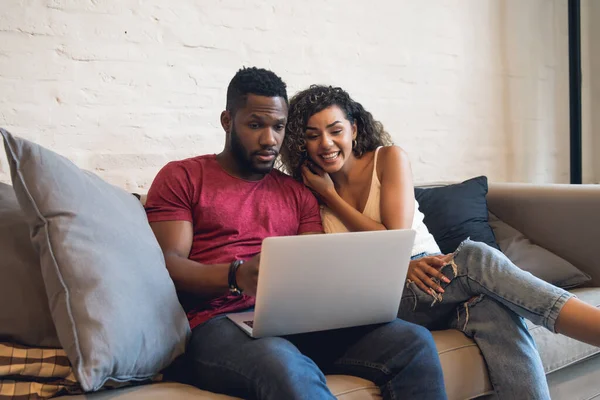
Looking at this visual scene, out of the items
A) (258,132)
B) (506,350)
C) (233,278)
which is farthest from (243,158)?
(506,350)

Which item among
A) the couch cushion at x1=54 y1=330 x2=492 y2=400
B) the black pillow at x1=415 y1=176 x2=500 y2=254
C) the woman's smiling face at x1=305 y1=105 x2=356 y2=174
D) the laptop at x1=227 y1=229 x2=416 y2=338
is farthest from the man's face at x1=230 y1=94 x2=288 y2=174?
the black pillow at x1=415 y1=176 x2=500 y2=254

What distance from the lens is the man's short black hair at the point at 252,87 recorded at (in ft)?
4.93

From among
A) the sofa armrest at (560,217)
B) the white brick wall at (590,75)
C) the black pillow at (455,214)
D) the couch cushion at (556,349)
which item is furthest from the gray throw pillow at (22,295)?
the white brick wall at (590,75)

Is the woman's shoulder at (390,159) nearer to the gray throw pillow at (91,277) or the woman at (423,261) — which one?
the woman at (423,261)

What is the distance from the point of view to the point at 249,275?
3.62 ft

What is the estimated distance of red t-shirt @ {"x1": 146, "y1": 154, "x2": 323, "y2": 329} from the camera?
135 cm

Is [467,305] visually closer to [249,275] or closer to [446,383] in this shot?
[446,383]

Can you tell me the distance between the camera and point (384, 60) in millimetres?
2404

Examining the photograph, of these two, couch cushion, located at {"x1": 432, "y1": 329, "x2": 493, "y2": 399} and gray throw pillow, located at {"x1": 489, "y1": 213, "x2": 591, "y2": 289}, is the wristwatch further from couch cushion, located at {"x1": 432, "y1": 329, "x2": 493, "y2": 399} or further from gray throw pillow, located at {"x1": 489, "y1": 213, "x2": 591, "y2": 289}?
gray throw pillow, located at {"x1": 489, "y1": 213, "x2": 591, "y2": 289}

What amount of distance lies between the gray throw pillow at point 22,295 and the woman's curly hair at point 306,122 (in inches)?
31.8

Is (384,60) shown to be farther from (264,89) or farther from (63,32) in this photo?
(63,32)

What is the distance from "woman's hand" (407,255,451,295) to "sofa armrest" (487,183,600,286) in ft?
2.16

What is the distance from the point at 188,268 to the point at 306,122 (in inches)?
23.9

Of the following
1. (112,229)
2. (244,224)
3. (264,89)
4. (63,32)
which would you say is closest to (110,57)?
(63,32)
